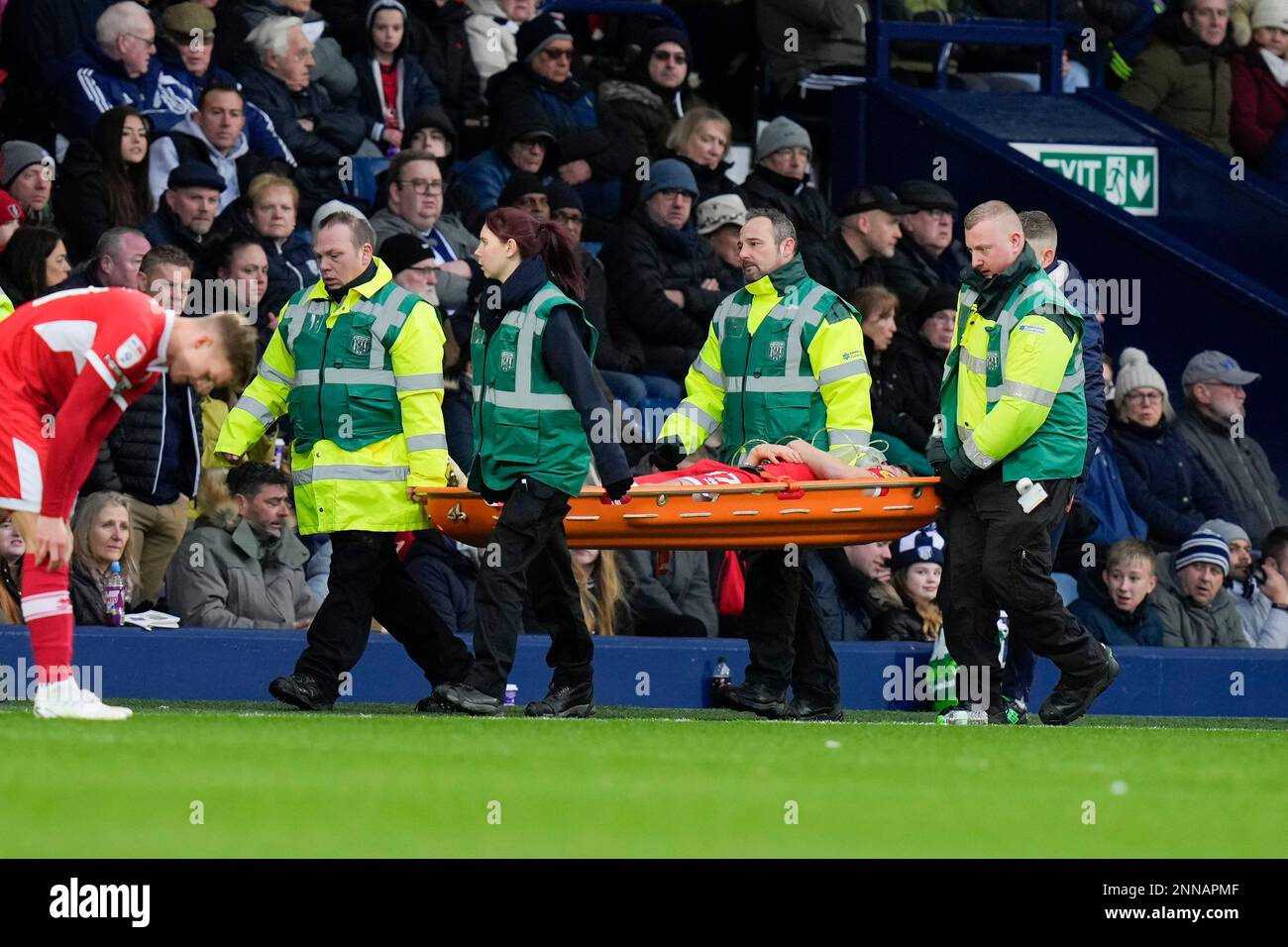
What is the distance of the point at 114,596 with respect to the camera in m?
13.3

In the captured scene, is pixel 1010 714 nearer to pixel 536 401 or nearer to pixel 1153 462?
pixel 536 401

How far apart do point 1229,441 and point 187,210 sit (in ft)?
23.1

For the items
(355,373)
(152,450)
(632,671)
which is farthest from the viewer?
(632,671)

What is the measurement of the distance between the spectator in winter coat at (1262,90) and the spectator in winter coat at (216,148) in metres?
8.22

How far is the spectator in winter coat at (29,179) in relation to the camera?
14.8 m

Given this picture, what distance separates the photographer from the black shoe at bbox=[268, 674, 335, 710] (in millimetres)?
A: 11102

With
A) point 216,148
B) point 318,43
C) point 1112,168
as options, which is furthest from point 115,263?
point 1112,168

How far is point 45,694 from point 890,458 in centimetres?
667

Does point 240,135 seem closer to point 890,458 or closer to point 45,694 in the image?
point 890,458

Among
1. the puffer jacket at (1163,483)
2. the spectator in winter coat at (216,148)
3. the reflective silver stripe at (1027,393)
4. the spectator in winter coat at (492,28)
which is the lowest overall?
the puffer jacket at (1163,483)

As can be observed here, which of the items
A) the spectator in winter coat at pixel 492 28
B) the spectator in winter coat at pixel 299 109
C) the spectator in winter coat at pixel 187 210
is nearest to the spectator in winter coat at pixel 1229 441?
the spectator in winter coat at pixel 492 28

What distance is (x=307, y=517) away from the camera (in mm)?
11273

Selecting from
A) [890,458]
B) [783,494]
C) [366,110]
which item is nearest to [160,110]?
[366,110]

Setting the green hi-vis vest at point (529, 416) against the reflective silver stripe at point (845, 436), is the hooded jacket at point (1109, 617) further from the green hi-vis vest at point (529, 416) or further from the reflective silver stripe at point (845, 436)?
the green hi-vis vest at point (529, 416)
